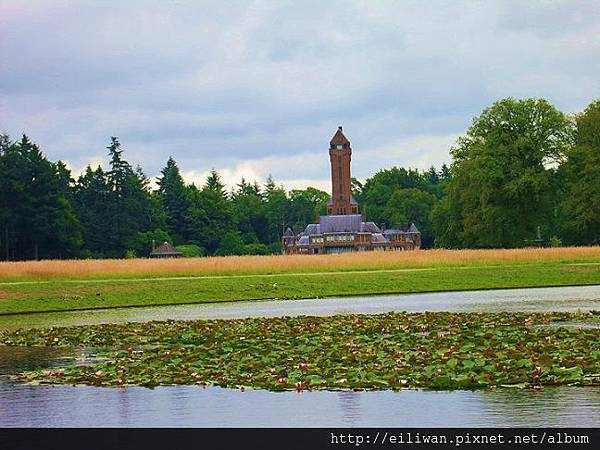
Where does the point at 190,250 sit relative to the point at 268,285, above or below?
above

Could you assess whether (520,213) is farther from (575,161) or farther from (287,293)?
(287,293)

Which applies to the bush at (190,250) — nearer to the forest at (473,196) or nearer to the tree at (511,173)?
the forest at (473,196)

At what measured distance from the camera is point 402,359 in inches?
839

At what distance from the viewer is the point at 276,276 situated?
58.6m

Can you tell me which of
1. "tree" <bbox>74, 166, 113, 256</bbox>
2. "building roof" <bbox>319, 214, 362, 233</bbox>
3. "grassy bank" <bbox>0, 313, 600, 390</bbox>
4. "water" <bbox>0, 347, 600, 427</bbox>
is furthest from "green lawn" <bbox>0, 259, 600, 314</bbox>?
"building roof" <bbox>319, 214, 362, 233</bbox>

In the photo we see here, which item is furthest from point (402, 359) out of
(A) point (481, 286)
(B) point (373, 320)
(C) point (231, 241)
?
(C) point (231, 241)

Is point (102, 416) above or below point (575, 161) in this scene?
below

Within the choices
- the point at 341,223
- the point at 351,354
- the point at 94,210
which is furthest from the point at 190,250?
the point at 351,354

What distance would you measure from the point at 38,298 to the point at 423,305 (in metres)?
18.9

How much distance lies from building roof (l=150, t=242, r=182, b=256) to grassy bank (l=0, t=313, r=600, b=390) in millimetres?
114528

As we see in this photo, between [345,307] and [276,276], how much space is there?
1709 cm

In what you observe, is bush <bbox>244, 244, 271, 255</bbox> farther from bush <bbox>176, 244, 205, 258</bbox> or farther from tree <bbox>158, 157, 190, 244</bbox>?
bush <bbox>176, 244, 205, 258</bbox>

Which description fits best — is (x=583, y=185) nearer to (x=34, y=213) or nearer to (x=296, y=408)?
(x=34, y=213)
